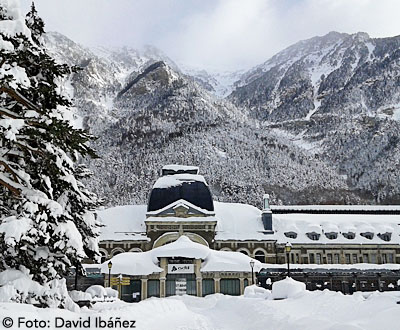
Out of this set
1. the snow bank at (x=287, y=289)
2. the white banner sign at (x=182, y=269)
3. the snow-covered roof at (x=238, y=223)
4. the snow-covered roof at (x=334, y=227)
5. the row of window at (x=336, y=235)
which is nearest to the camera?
the snow bank at (x=287, y=289)

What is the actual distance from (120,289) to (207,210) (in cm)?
1438

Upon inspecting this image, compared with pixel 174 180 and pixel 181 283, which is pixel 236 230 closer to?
pixel 174 180

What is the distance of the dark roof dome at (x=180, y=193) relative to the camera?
169 feet

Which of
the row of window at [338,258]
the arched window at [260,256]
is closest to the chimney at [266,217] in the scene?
the arched window at [260,256]

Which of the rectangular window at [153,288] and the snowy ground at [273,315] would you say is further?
the rectangular window at [153,288]

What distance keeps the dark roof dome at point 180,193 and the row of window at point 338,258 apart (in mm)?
11772

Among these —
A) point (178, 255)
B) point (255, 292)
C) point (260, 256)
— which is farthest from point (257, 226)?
point (255, 292)

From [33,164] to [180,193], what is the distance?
39.2m

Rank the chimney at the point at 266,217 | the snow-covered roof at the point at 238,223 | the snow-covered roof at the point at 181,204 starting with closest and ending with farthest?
the snow-covered roof at the point at 181,204 → the snow-covered roof at the point at 238,223 → the chimney at the point at 266,217

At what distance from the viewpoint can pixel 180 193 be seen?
51.9 m

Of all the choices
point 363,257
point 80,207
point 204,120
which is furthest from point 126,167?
point 80,207

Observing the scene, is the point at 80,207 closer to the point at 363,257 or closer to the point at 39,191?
the point at 39,191

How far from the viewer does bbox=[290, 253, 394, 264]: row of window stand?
5225 centimetres

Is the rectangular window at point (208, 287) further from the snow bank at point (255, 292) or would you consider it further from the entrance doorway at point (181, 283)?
the snow bank at point (255, 292)
